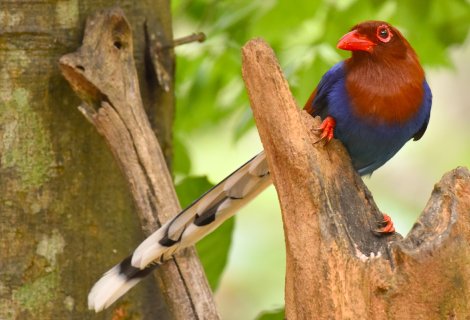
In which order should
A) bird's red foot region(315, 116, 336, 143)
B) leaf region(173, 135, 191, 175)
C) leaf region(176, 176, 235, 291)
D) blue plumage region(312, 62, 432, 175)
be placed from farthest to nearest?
leaf region(173, 135, 191, 175), leaf region(176, 176, 235, 291), blue plumage region(312, 62, 432, 175), bird's red foot region(315, 116, 336, 143)

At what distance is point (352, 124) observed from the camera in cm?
327

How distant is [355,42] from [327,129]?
1.43ft

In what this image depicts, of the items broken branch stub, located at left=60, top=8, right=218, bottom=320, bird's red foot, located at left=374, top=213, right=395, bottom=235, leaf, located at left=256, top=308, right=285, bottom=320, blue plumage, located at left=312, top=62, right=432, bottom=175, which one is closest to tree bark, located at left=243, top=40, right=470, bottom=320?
bird's red foot, located at left=374, top=213, right=395, bottom=235

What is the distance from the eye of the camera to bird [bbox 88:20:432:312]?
130 inches

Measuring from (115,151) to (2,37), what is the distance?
2.16 ft

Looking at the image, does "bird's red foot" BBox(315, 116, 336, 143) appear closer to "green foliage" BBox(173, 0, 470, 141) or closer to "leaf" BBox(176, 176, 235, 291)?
"leaf" BBox(176, 176, 235, 291)

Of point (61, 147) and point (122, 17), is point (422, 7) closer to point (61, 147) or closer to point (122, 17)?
point (122, 17)

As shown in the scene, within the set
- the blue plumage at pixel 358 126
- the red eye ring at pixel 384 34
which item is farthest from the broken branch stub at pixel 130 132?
the red eye ring at pixel 384 34

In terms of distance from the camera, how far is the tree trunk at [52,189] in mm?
3514

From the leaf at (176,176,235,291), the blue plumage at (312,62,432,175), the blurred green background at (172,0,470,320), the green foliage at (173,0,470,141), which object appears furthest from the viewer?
the green foliage at (173,0,470,141)

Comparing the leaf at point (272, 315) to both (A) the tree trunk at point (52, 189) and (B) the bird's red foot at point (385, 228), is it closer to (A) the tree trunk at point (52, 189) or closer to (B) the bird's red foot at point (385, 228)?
(A) the tree trunk at point (52, 189)

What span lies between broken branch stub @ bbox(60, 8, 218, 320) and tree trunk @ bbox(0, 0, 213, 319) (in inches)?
4.6

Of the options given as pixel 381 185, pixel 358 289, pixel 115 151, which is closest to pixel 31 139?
pixel 115 151

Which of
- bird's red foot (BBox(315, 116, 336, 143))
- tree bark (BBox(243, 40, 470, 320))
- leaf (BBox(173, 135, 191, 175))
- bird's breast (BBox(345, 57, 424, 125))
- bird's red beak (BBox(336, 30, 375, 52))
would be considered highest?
leaf (BBox(173, 135, 191, 175))
